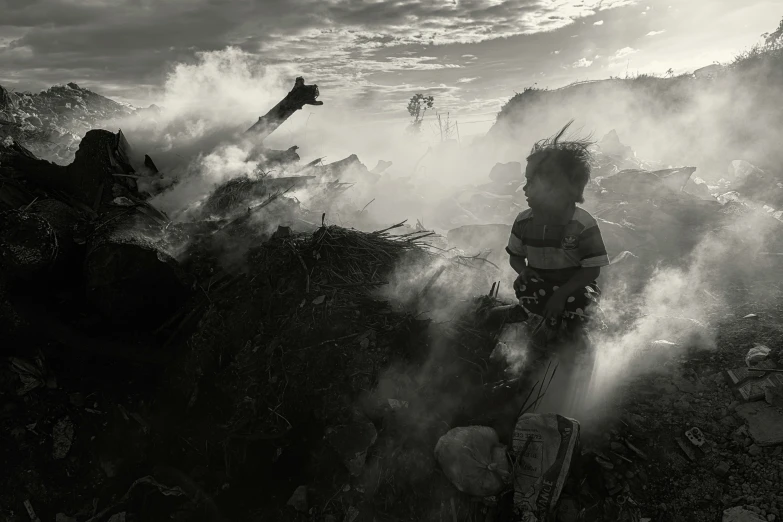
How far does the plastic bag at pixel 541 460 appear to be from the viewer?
81.4 inches

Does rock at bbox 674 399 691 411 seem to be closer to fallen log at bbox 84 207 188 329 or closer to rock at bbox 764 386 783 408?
rock at bbox 764 386 783 408

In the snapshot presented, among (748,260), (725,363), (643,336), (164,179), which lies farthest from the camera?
(748,260)

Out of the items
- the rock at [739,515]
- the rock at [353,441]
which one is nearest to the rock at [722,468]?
the rock at [739,515]

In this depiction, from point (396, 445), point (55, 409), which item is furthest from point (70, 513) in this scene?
point (396, 445)

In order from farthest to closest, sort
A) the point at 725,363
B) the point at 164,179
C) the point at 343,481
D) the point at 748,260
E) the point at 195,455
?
1. the point at 748,260
2. the point at 164,179
3. the point at 725,363
4. the point at 195,455
5. the point at 343,481

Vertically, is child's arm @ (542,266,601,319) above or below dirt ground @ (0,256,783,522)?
above

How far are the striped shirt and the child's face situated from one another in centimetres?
15

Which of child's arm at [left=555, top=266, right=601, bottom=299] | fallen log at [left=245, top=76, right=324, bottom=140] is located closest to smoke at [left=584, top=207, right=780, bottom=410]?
child's arm at [left=555, top=266, right=601, bottom=299]

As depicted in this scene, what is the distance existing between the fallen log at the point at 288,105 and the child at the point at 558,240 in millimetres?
4159

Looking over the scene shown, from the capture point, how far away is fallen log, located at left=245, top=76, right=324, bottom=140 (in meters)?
5.62

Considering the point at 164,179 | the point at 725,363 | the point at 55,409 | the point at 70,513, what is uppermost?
the point at 164,179

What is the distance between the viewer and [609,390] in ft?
9.05

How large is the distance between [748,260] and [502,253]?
3383mm

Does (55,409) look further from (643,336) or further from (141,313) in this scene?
(643,336)
